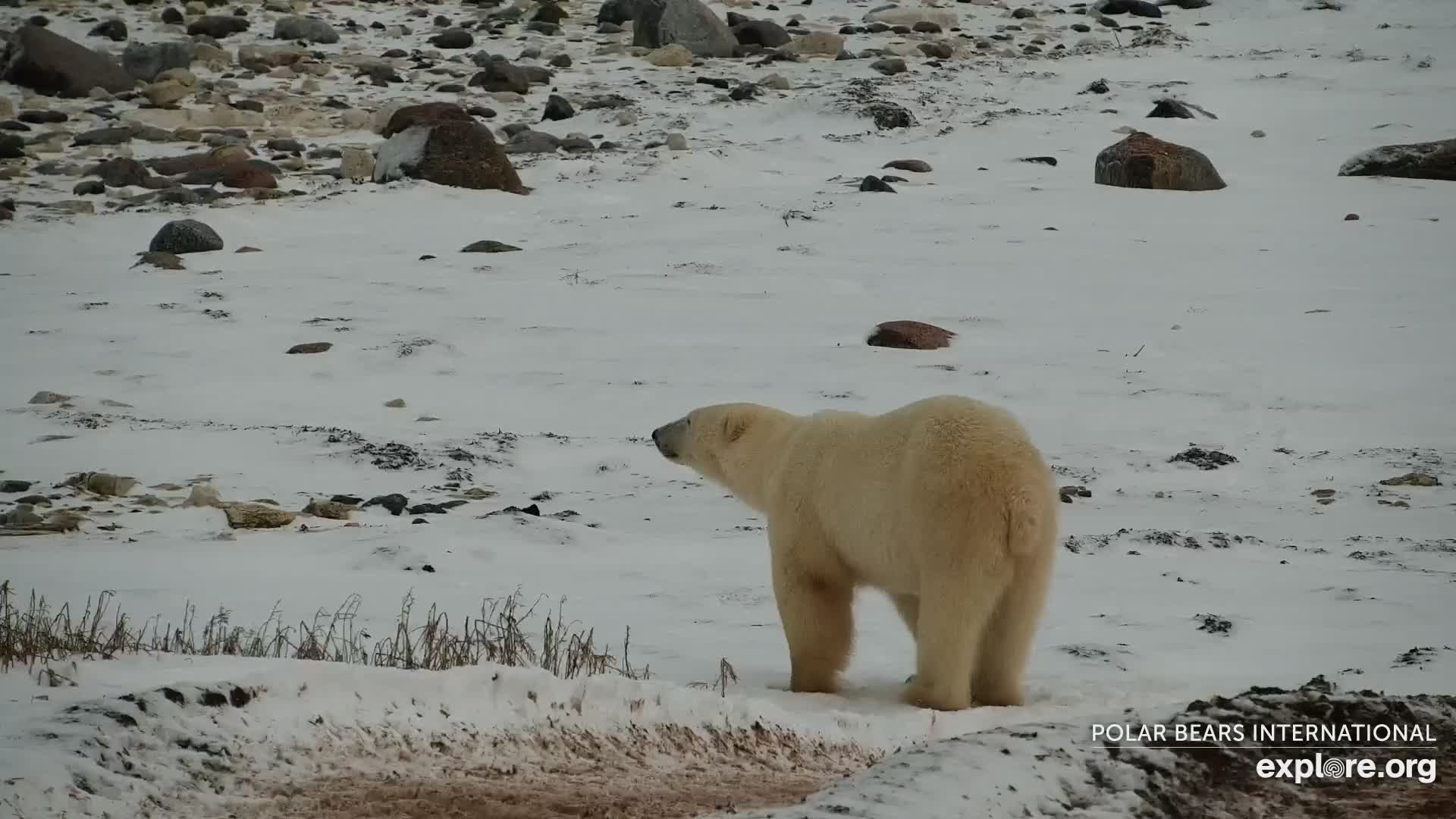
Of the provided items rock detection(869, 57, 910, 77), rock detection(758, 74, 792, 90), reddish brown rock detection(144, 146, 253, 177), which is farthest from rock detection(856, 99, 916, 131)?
reddish brown rock detection(144, 146, 253, 177)

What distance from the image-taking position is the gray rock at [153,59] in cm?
2306

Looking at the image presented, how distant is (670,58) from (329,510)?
1805 centimetres

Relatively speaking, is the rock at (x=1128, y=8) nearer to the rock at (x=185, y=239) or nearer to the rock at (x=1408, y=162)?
the rock at (x=1408, y=162)

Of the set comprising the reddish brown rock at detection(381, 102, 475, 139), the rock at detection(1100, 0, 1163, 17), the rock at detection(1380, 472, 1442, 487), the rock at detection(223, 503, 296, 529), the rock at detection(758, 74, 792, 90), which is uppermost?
the rock at detection(1100, 0, 1163, 17)

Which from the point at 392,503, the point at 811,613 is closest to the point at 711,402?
the point at 392,503

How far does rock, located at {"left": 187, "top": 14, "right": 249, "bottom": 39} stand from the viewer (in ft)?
84.4

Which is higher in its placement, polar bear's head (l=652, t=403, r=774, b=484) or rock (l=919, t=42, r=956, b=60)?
rock (l=919, t=42, r=956, b=60)

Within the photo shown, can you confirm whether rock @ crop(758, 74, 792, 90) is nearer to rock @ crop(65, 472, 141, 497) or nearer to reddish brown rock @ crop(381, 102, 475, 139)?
reddish brown rock @ crop(381, 102, 475, 139)

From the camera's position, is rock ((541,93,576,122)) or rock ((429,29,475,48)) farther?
rock ((429,29,475,48))

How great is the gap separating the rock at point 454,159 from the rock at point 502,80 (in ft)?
19.1

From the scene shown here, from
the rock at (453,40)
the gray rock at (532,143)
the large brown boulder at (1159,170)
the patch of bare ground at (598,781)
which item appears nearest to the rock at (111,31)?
the rock at (453,40)

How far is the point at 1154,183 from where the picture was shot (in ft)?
55.0

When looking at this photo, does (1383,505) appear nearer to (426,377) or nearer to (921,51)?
(426,377)

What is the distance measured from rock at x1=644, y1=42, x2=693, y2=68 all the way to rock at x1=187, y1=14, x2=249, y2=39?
7.44 m
